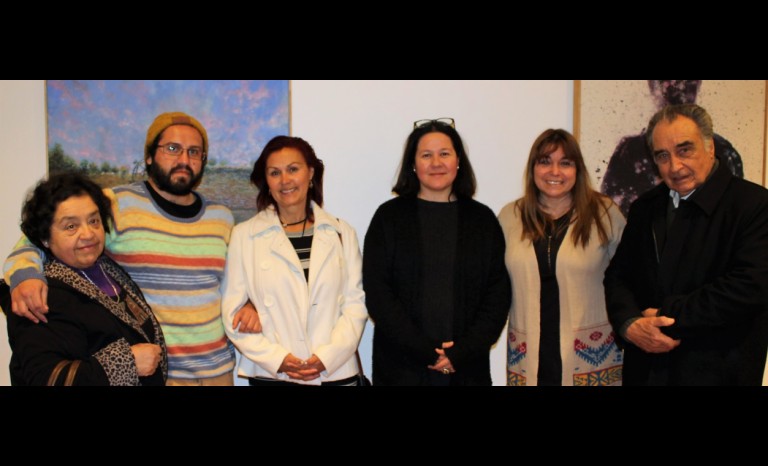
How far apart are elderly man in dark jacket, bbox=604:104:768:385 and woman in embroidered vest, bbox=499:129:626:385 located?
165 mm

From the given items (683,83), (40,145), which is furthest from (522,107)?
(40,145)

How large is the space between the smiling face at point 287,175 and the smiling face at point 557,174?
1232 mm

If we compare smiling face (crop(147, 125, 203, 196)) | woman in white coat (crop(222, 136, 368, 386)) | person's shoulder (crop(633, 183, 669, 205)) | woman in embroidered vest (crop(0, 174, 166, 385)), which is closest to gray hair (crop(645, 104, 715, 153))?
person's shoulder (crop(633, 183, 669, 205))

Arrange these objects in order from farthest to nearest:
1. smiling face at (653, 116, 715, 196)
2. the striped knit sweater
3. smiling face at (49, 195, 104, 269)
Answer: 1. the striped knit sweater
2. smiling face at (653, 116, 715, 196)
3. smiling face at (49, 195, 104, 269)

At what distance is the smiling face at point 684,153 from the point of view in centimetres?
258

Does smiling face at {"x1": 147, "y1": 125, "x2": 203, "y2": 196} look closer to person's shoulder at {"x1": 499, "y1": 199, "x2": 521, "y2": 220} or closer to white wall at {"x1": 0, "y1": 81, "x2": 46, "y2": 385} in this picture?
white wall at {"x1": 0, "y1": 81, "x2": 46, "y2": 385}

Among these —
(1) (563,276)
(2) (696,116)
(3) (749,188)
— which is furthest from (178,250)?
(3) (749,188)

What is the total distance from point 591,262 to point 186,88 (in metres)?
2.64

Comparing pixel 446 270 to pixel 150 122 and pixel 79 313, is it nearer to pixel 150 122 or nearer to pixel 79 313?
pixel 79 313

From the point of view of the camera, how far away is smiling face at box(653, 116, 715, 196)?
2.58m

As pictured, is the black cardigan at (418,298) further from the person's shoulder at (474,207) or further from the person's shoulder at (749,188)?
the person's shoulder at (749,188)

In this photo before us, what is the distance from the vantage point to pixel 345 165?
146 inches

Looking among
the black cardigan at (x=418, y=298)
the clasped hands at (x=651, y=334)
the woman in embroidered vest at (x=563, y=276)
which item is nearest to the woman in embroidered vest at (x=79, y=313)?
the black cardigan at (x=418, y=298)
